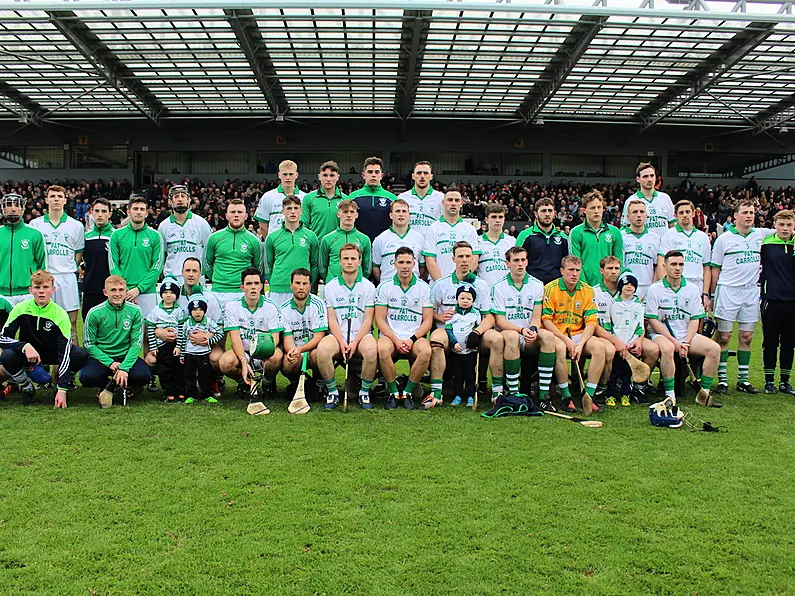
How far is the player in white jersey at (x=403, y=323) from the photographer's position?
20.4 feet

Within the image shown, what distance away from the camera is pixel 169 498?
152 inches

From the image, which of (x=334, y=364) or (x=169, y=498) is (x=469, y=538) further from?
(x=334, y=364)

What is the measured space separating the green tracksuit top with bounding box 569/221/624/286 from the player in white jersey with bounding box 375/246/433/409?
181cm

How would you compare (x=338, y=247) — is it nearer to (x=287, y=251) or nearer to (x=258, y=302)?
(x=287, y=251)

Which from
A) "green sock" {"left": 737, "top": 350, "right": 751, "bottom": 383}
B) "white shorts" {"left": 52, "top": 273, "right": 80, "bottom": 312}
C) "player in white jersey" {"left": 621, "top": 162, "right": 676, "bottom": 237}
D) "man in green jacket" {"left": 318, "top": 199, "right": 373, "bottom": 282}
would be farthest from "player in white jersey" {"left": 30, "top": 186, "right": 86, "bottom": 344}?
"green sock" {"left": 737, "top": 350, "right": 751, "bottom": 383}

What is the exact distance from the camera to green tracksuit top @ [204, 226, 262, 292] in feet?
22.8

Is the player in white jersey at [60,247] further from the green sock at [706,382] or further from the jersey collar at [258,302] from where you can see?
the green sock at [706,382]

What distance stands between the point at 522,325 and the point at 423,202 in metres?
1.79

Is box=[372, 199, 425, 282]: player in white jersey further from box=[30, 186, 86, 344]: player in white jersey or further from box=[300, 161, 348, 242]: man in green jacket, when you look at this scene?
box=[30, 186, 86, 344]: player in white jersey

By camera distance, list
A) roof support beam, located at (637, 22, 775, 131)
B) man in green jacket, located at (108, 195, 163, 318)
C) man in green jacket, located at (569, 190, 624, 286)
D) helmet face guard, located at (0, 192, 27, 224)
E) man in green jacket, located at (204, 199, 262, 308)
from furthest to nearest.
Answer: roof support beam, located at (637, 22, 775, 131), man in green jacket, located at (569, 190, 624, 286), man in green jacket, located at (108, 195, 163, 318), man in green jacket, located at (204, 199, 262, 308), helmet face guard, located at (0, 192, 27, 224)

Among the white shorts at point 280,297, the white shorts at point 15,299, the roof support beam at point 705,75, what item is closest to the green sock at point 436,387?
the white shorts at point 280,297

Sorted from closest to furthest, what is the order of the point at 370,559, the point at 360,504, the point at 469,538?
1. the point at 370,559
2. the point at 469,538
3. the point at 360,504

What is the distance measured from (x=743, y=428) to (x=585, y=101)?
25790mm

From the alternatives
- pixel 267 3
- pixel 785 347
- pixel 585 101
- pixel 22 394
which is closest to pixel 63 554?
pixel 22 394
